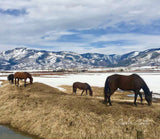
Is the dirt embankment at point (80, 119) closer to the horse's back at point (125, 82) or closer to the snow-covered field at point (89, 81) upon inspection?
the horse's back at point (125, 82)

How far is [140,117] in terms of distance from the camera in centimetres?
1611

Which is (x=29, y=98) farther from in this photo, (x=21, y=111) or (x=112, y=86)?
(x=112, y=86)

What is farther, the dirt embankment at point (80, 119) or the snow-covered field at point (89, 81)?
the snow-covered field at point (89, 81)

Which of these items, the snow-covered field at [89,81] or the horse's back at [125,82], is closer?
the horse's back at [125,82]

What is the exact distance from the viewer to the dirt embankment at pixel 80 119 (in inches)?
603

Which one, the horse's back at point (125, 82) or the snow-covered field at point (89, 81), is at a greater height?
the horse's back at point (125, 82)

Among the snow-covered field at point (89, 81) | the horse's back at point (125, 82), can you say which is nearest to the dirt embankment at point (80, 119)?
the horse's back at point (125, 82)

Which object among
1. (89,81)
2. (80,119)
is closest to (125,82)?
(80,119)

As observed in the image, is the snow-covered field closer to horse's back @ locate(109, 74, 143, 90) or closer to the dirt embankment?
horse's back @ locate(109, 74, 143, 90)

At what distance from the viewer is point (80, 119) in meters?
17.3

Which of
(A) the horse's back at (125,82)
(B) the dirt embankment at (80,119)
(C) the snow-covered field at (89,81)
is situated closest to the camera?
(B) the dirt embankment at (80,119)

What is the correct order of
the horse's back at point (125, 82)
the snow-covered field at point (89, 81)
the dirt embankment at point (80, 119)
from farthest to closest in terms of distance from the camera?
the snow-covered field at point (89, 81), the horse's back at point (125, 82), the dirt embankment at point (80, 119)

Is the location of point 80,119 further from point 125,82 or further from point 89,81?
point 89,81

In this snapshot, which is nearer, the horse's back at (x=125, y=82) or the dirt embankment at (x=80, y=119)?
the dirt embankment at (x=80, y=119)
